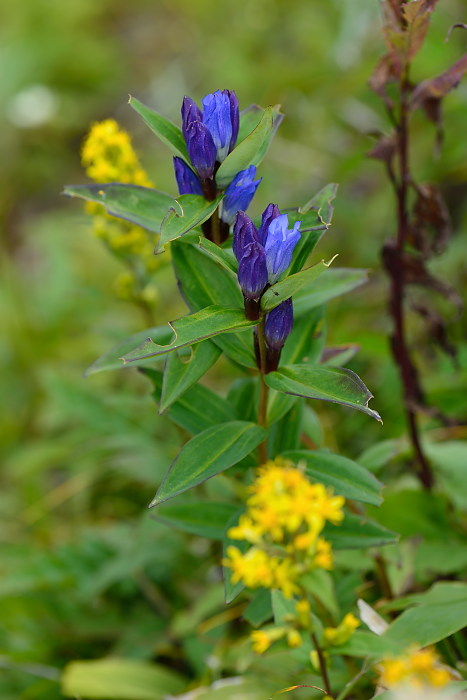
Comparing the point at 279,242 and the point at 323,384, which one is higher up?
the point at 279,242

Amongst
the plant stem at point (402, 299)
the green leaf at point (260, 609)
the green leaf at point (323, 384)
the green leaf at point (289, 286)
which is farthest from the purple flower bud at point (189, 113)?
the green leaf at point (260, 609)

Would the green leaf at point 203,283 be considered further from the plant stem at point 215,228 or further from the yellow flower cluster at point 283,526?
the yellow flower cluster at point 283,526

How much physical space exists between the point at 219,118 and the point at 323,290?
31 cm

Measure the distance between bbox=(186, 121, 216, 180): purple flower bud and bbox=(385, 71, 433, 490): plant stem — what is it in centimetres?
43

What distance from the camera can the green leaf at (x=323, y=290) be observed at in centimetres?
106

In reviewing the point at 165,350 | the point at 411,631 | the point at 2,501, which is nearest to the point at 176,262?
the point at 165,350

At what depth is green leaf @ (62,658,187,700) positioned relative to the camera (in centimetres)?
132

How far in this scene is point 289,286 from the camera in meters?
0.85

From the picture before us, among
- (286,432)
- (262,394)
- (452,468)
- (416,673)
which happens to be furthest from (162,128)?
(452,468)

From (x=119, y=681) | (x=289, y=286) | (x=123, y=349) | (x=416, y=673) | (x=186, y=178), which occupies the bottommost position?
(x=119, y=681)

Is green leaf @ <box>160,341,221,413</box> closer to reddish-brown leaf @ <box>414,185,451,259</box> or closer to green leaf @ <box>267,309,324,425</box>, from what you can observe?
green leaf @ <box>267,309,324,425</box>

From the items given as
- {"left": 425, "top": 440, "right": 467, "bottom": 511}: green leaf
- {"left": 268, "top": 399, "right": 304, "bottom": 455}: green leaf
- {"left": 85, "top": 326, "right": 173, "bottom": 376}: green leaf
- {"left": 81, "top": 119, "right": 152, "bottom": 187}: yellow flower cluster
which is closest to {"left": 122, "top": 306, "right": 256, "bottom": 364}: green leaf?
{"left": 85, "top": 326, "right": 173, "bottom": 376}: green leaf

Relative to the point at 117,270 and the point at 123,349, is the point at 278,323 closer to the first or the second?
the point at 123,349

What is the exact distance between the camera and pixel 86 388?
75.1 inches
